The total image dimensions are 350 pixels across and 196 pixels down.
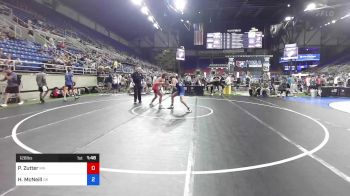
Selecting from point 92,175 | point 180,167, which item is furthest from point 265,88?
point 92,175

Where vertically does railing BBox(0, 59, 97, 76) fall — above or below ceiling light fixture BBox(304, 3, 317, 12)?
below

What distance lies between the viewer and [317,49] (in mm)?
49281

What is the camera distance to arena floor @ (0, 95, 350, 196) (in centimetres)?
411

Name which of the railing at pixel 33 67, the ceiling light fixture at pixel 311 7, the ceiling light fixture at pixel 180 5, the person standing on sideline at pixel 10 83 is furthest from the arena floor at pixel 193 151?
the ceiling light fixture at pixel 180 5
